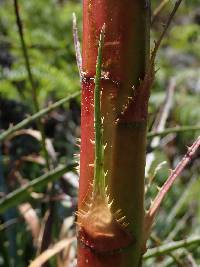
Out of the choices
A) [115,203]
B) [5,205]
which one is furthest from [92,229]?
[5,205]

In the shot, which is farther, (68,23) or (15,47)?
(68,23)

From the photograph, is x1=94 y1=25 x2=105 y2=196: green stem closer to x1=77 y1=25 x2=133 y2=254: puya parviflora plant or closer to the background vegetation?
x1=77 y1=25 x2=133 y2=254: puya parviflora plant

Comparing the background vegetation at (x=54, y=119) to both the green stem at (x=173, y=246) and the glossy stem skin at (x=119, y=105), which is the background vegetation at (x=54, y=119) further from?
the glossy stem skin at (x=119, y=105)

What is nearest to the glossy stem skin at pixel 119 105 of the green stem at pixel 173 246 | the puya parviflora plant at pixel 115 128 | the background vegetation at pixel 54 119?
the puya parviflora plant at pixel 115 128

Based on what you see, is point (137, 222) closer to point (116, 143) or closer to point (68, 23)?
point (116, 143)

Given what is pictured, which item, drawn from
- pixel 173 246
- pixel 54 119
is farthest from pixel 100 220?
pixel 54 119

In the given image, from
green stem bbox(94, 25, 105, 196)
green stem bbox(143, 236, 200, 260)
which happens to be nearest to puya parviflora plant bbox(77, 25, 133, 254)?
green stem bbox(94, 25, 105, 196)
